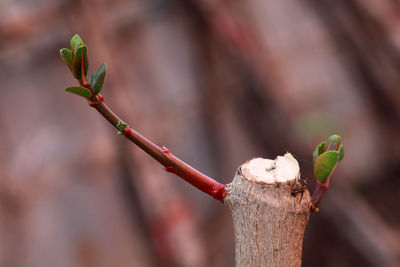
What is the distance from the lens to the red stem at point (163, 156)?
0.30 meters

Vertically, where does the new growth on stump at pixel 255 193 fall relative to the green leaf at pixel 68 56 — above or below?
below

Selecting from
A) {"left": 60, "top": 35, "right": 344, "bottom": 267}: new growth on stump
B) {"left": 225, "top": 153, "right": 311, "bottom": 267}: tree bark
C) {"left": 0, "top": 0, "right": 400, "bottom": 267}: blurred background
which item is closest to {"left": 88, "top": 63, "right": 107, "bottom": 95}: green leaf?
{"left": 60, "top": 35, "right": 344, "bottom": 267}: new growth on stump

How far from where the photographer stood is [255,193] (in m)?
0.31

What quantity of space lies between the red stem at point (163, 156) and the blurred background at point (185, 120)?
0.96 metres

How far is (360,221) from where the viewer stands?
1330 mm

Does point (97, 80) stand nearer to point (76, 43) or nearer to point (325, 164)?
point (76, 43)

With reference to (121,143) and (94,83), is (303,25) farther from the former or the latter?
(94,83)

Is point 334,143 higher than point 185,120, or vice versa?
point 185,120

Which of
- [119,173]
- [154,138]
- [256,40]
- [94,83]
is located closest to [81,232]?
[119,173]

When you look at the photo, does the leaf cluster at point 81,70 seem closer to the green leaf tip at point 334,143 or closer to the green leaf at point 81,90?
the green leaf at point 81,90

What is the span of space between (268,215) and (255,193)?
0.02 meters

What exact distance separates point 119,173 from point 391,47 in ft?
2.95

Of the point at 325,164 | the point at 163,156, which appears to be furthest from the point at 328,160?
the point at 163,156

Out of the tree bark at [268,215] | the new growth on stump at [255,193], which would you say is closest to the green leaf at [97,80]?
the new growth on stump at [255,193]
